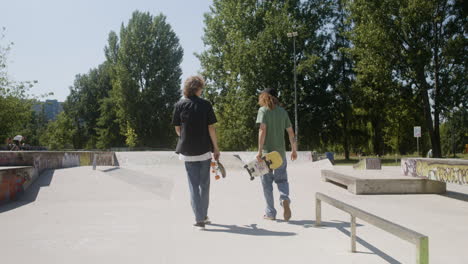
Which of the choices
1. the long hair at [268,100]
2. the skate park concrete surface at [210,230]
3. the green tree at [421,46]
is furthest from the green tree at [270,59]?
the long hair at [268,100]

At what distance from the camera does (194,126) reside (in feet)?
15.5

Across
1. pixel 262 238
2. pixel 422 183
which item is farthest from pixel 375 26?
pixel 262 238

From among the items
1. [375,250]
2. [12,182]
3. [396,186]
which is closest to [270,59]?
[396,186]

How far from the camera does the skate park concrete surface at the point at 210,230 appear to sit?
11.4 ft

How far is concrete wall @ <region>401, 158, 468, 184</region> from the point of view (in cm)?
613

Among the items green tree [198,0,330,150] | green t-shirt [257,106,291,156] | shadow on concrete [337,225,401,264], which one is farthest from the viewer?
green tree [198,0,330,150]

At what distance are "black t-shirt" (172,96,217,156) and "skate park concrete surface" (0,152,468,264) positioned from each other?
0.98m

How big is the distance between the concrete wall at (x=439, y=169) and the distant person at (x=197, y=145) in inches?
160

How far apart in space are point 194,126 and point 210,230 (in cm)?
127

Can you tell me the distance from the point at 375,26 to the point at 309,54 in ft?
21.0

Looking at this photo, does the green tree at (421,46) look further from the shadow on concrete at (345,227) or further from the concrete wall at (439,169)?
the shadow on concrete at (345,227)

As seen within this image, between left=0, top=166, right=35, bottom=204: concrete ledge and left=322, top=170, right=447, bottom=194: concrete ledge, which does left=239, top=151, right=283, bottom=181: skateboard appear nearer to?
left=322, top=170, right=447, bottom=194: concrete ledge

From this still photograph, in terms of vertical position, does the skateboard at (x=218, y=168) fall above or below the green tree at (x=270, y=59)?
below

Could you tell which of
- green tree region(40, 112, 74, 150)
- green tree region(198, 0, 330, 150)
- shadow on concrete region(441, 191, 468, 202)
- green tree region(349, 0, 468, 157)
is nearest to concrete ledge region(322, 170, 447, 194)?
shadow on concrete region(441, 191, 468, 202)
